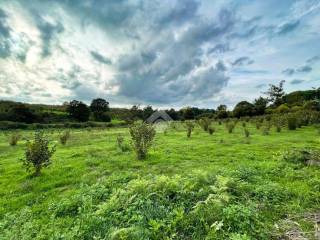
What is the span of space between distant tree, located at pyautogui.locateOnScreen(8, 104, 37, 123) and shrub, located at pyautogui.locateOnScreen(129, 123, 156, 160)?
4724 cm

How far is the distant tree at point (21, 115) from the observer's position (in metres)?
52.4

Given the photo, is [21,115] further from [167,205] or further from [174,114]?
[167,205]

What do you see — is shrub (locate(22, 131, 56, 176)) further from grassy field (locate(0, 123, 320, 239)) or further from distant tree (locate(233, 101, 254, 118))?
distant tree (locate(233, 101, 254, 118))

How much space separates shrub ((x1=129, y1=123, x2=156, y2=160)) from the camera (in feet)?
41.2

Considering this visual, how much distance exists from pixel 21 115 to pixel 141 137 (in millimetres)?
48442

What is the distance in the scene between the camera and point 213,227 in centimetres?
479

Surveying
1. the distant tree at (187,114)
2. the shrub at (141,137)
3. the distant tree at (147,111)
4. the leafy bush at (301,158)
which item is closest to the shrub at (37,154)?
the shrub at (141,137)

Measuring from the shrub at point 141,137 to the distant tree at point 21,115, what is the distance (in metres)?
47.2

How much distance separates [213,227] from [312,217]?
219 cm

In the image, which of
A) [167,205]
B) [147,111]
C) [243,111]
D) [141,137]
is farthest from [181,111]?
[167,205]

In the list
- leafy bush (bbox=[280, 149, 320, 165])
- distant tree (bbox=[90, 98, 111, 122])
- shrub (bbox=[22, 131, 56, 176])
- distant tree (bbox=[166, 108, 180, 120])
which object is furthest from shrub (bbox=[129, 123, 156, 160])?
distant tree (bbox=[90, 98, 111, 122])

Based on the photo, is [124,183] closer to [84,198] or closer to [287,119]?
[84,198]

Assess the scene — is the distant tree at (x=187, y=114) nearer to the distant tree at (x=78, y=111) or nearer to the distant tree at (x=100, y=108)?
the distant tree at (x=100, y=108)

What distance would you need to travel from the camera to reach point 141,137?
1290cm
